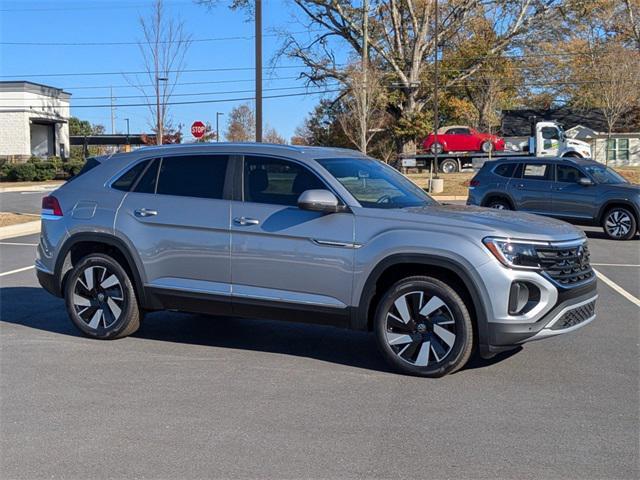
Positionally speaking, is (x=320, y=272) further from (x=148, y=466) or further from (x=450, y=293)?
(x=148, y=466)

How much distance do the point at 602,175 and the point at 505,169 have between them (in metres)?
2.18

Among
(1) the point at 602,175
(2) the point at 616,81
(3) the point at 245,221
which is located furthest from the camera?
(2) the point at 616,81

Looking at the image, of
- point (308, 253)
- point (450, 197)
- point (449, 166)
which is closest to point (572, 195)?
point (450, 197)

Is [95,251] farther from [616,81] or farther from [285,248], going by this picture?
[616,81]

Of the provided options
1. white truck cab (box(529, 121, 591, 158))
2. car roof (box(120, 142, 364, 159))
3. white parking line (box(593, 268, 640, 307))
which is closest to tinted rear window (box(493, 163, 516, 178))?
white parking line (box(593, 268, 640, 307))

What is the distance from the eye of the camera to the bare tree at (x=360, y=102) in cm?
3388

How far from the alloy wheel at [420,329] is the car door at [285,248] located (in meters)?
0.44

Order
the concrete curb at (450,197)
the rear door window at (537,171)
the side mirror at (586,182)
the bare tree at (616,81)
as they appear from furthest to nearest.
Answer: the bare tree at (616,81), the concrete curb at (450,197), the rear door window at (537,171), the side mirror at (586,182)

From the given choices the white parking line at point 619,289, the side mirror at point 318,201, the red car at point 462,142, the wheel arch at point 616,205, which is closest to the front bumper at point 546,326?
the side mirror at point 318,201

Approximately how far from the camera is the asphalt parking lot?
4.03 meters

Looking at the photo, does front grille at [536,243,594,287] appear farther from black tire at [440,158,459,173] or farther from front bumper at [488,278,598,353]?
black tire at [440,158,459,173]

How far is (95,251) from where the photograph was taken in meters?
6.87

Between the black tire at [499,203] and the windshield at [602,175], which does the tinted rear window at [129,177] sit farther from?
the windshield at [602,175]

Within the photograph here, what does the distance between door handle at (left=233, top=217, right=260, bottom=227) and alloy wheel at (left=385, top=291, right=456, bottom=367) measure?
1.35 metres
